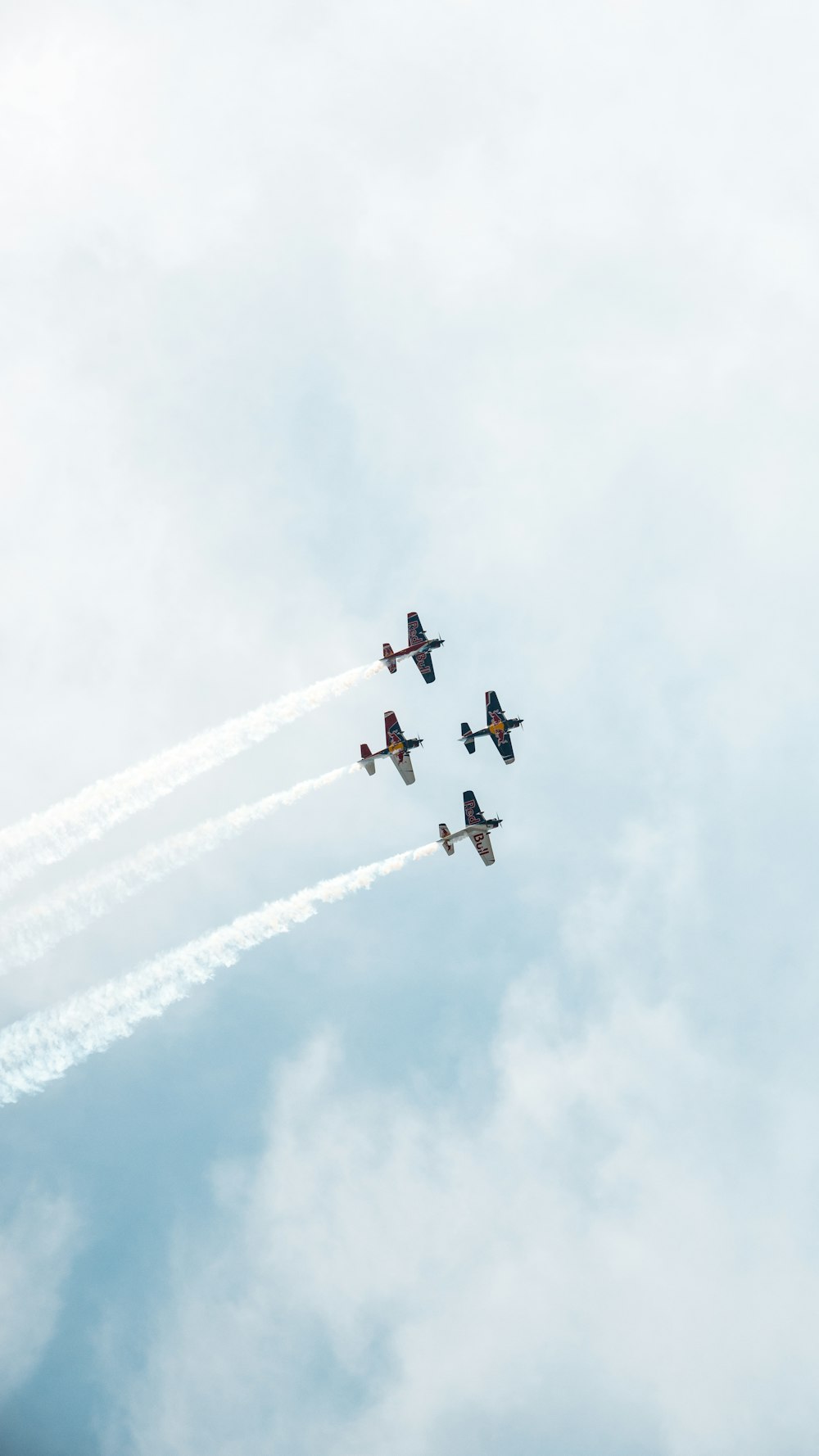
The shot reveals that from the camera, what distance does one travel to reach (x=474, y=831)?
95.2 meters

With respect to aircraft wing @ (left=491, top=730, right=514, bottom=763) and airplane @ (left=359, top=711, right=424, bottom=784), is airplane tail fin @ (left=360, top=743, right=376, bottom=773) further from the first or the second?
aircraft wing @ (left=491, top=730, right=514, bottom=763)

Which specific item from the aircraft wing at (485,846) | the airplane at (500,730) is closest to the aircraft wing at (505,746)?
the airplane at (500,730)

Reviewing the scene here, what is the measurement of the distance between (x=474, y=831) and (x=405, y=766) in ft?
27.8

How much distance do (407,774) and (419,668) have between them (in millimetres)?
9840

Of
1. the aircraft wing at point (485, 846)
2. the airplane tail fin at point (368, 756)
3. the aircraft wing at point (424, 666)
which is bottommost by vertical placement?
the aircraft wing at point (485, 846)

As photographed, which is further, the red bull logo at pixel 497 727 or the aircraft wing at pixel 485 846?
the red bull logo at pixel 497 727

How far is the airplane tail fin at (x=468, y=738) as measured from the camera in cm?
9869

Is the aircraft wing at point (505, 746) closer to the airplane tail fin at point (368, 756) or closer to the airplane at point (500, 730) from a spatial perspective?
the airplane at point (500, 730)

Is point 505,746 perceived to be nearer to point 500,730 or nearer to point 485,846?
point 500,730

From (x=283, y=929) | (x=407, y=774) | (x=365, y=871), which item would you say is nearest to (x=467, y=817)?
(x=407, y=774)

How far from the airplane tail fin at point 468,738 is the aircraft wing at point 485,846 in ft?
25.6

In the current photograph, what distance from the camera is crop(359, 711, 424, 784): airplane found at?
94250mm

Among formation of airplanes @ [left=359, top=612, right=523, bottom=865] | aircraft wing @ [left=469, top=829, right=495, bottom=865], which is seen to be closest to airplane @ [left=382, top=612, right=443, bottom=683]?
formation of airplanes @ [left=359, top=612, right=523, bottom=865]

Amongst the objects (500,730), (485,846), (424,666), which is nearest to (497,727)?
(500,730)
